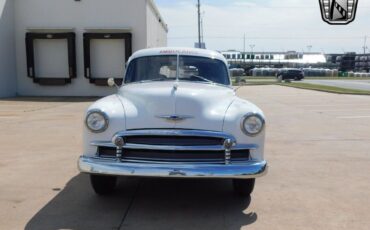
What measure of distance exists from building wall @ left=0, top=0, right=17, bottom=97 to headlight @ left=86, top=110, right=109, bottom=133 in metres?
17.7

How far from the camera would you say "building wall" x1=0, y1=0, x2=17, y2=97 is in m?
20.9

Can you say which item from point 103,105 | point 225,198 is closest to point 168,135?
point 103,105

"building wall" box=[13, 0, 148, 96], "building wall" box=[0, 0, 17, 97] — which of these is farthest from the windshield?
"building wall" box=[0, 0, 17, 97]

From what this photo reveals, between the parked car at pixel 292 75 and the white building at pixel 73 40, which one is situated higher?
the white building at pixel 73 40

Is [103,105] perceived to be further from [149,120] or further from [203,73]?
[203,73]

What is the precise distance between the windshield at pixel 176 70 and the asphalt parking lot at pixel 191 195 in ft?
4.69

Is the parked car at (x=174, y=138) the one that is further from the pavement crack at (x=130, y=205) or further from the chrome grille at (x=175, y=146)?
the pavement crack at (x=130, y=205)

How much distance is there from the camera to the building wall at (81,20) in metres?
21.7

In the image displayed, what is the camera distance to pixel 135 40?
21.8 metres

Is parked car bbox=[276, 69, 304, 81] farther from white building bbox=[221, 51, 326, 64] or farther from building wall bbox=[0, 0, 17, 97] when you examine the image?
white building bbox=[221, 51, 326, 64]

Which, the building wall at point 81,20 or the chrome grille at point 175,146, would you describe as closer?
the chrome grille at point 175,146

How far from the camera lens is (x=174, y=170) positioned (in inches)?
175

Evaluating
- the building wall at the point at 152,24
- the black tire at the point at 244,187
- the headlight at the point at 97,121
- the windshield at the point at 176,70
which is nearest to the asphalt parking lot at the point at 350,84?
the building wall at the point at 152,24

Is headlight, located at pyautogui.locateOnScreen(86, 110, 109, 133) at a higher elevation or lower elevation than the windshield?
lower
